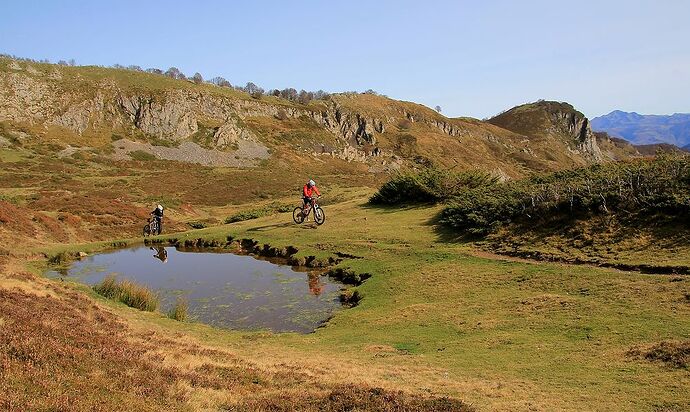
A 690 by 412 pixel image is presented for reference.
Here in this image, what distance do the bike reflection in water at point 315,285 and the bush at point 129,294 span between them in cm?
721

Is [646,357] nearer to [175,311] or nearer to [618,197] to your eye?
[618,197]

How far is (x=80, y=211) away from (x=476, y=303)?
140 ft

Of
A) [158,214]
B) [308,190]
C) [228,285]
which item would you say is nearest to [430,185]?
[308,190]

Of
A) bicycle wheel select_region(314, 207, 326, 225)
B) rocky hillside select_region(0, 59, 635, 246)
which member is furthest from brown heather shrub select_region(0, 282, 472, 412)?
rocky hillside select_region(0, 59, 635, 246)

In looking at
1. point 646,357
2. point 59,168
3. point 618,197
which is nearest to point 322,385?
point 646,357

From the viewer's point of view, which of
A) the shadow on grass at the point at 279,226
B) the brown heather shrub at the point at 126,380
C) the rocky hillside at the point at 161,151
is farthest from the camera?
the rocky hillside at the point at 161,151

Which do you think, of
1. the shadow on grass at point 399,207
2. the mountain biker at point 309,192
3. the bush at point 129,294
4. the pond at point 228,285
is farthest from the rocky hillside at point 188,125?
the bush at point 129,294

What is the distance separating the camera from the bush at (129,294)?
20.7m

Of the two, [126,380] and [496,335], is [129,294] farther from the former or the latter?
[496,335]

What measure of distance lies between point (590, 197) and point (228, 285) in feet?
61.8

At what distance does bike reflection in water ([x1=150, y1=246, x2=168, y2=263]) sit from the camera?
32812 millimetres

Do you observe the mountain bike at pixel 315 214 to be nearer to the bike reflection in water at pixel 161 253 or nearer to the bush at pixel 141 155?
the bike reflection in water at pixel 161 253

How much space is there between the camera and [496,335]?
1454cm

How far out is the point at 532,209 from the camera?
26016mm
